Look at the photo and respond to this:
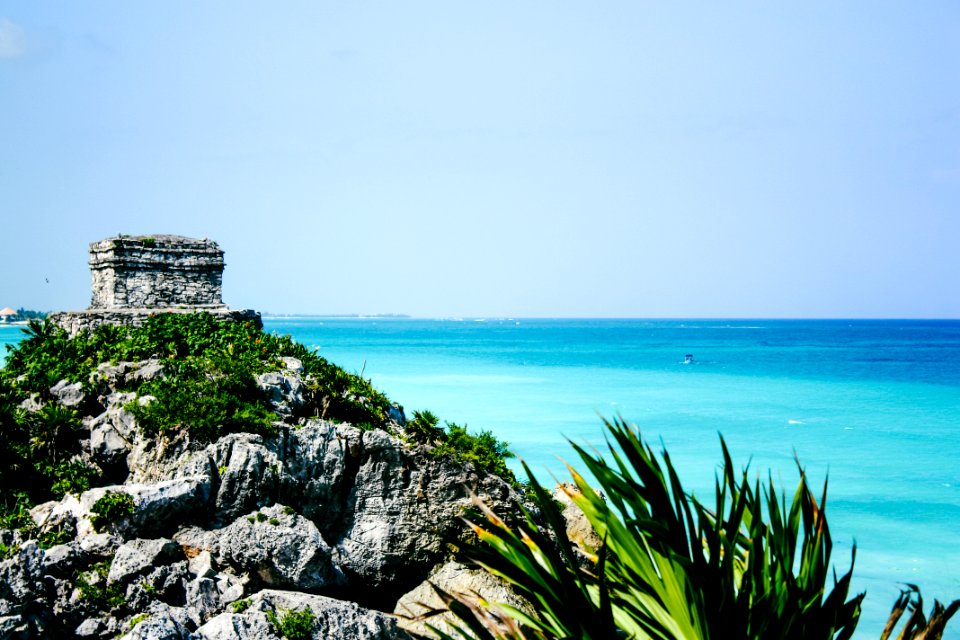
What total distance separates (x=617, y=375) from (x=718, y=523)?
1548 inches

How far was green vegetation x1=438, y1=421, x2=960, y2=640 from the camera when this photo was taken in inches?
127

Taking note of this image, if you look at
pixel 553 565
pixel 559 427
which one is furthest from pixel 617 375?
pixel 553 565

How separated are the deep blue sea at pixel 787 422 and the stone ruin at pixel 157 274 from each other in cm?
459

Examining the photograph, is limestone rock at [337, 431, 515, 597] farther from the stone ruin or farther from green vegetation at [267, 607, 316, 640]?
the stone ruin

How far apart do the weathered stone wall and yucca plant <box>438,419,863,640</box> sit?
31.7ft

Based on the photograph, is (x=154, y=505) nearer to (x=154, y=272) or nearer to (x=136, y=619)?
(x=136, y=619)

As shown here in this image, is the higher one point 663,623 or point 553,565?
point 553,565

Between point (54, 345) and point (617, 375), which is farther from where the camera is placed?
point (617, 375)

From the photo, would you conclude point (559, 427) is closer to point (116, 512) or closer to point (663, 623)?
point (116, 512)

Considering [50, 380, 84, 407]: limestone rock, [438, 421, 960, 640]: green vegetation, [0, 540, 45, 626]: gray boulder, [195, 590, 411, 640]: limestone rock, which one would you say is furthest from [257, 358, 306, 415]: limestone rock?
[438, 421, 960, 640]: green vegetation

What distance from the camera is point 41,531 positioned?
6.52 meters

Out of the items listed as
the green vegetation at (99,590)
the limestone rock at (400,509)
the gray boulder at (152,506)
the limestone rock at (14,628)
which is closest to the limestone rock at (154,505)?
the gray boulder at (152,506)

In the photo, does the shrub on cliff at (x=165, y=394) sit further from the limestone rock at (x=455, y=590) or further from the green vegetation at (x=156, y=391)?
the limestone rock at (x=455, y=590)

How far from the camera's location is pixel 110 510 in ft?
21.0
